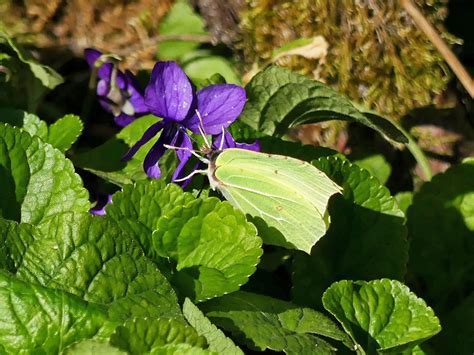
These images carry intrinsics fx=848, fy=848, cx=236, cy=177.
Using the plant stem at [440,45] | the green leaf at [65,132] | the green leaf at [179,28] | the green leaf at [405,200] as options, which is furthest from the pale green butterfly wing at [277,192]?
the green leaf at [179,28]

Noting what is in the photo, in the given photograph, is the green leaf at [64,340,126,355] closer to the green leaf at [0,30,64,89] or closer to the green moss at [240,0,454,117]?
the green leaf at [0,30,64,89]

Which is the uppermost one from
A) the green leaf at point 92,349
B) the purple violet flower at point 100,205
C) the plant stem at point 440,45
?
the plant stem at point 440,45

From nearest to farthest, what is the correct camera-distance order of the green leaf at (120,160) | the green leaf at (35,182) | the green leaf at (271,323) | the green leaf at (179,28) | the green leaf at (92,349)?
the green leaf at (92,349) → the green leaf at (271,323) → the green leaf at (35,182) → the green leaf at (120,160) → the green leaf at (179,28)

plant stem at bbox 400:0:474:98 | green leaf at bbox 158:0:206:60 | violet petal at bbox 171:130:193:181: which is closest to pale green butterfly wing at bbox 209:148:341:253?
violet petal at bbox 171:130:193:181

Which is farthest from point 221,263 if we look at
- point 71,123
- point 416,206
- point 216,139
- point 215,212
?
point 416,206

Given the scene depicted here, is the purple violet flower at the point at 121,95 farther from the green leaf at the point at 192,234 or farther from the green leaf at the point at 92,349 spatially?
the green leaf at the point at 92,349

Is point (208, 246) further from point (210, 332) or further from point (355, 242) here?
point (355, 242)

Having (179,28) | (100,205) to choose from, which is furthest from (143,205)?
(179,28)
